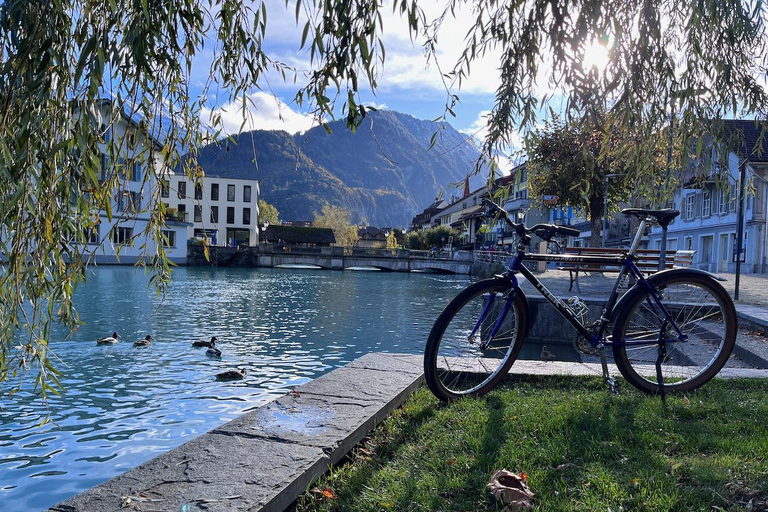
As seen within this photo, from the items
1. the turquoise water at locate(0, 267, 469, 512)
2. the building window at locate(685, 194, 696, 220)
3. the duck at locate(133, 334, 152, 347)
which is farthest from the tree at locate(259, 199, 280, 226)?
the duck at locate(133, 334, 152, 347)

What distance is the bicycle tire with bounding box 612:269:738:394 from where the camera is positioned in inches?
158

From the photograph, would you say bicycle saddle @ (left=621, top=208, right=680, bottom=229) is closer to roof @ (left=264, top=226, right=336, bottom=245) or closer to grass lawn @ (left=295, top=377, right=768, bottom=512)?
grass lawn @ (left=295, top=377, right=768, bottom=512)

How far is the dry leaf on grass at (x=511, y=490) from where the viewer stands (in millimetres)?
2316

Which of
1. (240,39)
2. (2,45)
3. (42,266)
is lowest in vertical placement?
(42,266)

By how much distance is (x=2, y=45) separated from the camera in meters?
2.67

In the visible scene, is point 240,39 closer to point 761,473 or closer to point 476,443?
point 476,443

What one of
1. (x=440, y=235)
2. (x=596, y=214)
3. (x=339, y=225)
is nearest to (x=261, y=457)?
(x=596, y=214)

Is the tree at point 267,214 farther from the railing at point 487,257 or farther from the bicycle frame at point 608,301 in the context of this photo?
the bicycle frame at point 608,301

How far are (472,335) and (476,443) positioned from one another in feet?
3.64

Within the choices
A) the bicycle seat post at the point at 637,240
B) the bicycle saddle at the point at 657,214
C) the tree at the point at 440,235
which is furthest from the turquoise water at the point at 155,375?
the tree at the point at 440,235

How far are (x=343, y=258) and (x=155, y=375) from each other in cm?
6121

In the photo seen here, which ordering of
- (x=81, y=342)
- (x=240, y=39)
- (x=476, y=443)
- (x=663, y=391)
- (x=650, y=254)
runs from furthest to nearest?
(x=81, y=342) → (x=650, y=254) → (x=663, y=391) → (x=240, y=39) → (x=476, y=443)

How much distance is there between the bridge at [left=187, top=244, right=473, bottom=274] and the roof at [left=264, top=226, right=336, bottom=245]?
1642cm

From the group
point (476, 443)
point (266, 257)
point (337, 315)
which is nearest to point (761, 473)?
point (476, 443)
